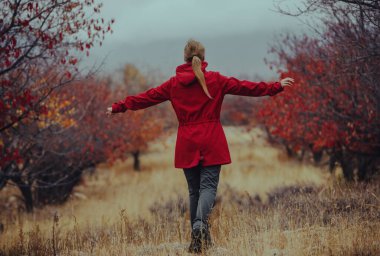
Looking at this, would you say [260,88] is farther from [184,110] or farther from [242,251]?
[242,251]

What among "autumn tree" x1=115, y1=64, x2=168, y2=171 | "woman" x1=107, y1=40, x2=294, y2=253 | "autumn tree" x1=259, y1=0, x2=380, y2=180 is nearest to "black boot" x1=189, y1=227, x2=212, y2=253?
"woman" x1=107, y1=40, x2=294, y2=253

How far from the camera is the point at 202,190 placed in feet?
16.9

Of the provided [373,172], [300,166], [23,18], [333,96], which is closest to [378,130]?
[333,96]

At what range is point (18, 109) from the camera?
8.69m

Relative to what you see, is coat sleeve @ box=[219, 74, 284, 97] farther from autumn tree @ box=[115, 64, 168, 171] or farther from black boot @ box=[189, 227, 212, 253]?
autumn tree @ box=[115, 64, 168, 171]

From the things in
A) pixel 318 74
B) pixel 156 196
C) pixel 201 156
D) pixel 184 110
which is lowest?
pixel 156 196

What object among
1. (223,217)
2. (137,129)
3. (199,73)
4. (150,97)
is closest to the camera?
(199,73)

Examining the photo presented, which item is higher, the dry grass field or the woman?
the woman

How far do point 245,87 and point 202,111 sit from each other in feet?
1.63

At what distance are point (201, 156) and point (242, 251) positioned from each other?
3.31 feet

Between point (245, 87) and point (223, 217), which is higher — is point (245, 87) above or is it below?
above

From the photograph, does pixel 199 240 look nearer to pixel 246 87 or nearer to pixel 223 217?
pixel 223 217

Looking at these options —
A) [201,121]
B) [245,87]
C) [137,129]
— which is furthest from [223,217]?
[137,129]

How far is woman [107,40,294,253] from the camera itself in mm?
5047
